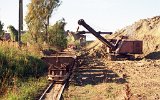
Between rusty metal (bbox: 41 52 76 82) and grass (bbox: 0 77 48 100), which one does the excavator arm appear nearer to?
rusty metal (bbox: 41 52 76 82)

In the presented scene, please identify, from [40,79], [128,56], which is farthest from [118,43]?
[40,79]

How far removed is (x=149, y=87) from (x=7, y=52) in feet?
25.6

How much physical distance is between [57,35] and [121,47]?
18.7 metres

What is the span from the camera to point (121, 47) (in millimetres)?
38812

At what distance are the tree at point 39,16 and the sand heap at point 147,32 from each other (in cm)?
1312

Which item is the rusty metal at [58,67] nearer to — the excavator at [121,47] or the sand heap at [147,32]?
the excavator at [121,47]

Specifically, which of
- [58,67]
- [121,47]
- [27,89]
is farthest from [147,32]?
[27,89]

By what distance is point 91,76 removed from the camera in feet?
77.3

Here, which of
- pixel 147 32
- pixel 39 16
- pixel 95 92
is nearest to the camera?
pixel 95 92

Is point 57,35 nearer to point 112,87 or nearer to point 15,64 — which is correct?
point 15,64

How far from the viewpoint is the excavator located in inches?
1517

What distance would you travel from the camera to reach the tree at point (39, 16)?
171 feet

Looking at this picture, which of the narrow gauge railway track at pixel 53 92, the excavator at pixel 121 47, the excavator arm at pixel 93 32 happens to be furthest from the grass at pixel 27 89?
the excavator at pixel 121 47

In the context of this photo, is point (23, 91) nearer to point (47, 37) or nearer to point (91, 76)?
point (91, 76)
